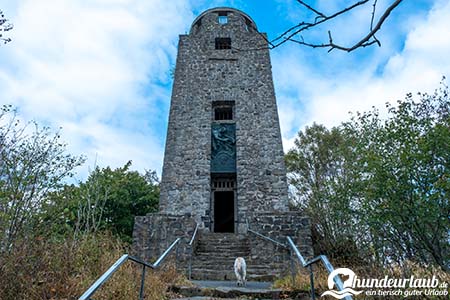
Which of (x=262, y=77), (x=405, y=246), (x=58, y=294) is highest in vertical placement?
(x=262, y=77)

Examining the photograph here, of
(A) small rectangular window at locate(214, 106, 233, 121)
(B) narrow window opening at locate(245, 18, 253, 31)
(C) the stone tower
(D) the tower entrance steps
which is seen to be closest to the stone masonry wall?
(D) the tower entrance steps

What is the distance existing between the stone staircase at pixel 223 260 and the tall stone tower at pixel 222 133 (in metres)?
1.84

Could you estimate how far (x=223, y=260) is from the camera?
7.06 meters

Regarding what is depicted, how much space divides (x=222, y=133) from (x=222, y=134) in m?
0.04

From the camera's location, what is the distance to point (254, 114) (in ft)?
40.6

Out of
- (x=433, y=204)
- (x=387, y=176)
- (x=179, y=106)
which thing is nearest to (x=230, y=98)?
(x=179, y=106)

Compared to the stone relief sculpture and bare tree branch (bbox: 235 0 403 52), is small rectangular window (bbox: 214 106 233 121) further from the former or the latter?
bare tree branch (bbox: 235 0 403 52)

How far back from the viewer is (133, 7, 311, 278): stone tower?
35.7ft

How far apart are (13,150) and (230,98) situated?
26.0 ft

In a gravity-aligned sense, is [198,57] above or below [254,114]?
above

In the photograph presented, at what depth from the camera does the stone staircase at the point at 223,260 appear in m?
6.02

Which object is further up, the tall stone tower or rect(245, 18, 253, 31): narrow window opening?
rect(245, 18, 253, 31): narrow window opening

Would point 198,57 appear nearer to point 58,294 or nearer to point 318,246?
point 318,246

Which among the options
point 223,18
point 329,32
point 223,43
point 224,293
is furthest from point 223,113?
point 329,32
